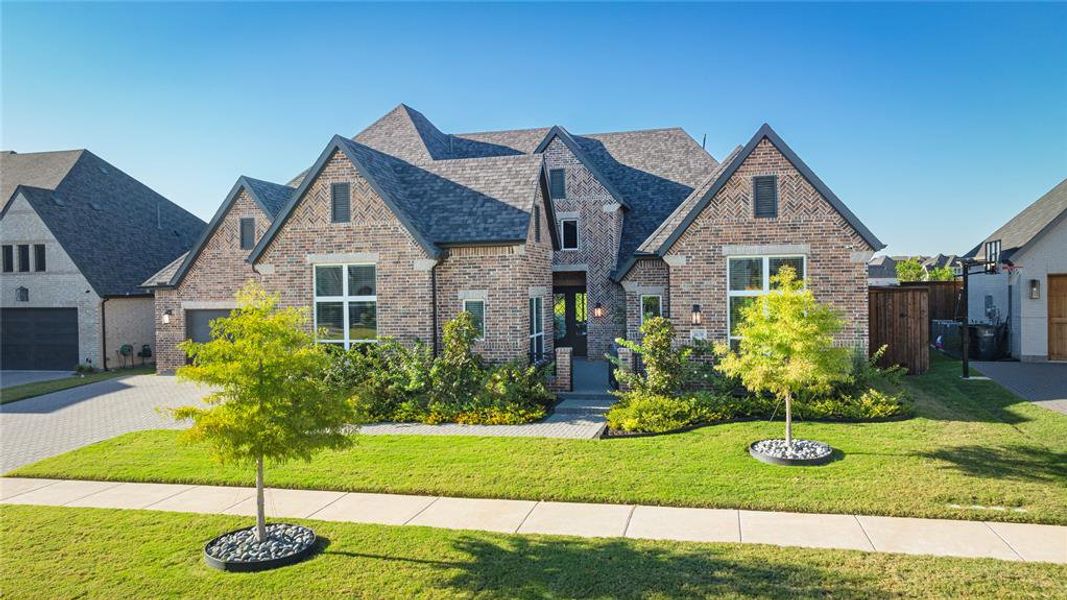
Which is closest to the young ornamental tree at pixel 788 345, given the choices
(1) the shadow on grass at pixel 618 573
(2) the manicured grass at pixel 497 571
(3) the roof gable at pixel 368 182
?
(2) the manicured grass at pixel 497 571

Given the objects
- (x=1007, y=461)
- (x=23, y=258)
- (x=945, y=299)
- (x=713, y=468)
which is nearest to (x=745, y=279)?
(x=1007, y=461)

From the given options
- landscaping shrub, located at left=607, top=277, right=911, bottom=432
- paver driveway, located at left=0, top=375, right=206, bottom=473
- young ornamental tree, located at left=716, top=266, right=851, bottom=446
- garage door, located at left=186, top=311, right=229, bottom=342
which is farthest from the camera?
garage door, located at left=186, top=311, right=229, bottom=342

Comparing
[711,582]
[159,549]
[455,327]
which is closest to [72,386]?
[455,327]

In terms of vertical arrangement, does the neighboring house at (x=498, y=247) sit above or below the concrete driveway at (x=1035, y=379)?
above

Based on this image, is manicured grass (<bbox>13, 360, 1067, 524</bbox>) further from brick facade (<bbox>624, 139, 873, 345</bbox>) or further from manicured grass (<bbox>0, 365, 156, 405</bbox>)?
manicured grass (<bbox>0, 365, 156, 405</bbox>)

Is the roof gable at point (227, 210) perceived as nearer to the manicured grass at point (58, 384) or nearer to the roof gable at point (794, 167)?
the manicured grass at point (58, 384)

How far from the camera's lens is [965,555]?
6.84 meters

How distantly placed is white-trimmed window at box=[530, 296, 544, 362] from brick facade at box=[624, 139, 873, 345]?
12.3 ft

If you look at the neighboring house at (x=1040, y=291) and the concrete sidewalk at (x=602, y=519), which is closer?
the concrete sidewalk at (x=602, y=519)

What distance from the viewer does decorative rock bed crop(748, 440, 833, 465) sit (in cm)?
1005

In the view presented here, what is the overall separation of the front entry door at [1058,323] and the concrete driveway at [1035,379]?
2.50 ft

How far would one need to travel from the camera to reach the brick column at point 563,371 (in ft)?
54.4

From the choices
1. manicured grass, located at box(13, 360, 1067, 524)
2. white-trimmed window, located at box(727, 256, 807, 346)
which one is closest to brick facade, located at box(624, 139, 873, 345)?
white-trimmed window, located at box(727, 256, 807, 346)

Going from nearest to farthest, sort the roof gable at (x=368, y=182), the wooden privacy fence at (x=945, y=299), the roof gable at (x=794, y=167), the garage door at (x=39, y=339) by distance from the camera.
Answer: the roof gable at (x=794, y=167) → the roof gable at (x=368, y=182) → the garage door at (x=39, y=339) → the wooden privacy fence at (x=945, y=299)
